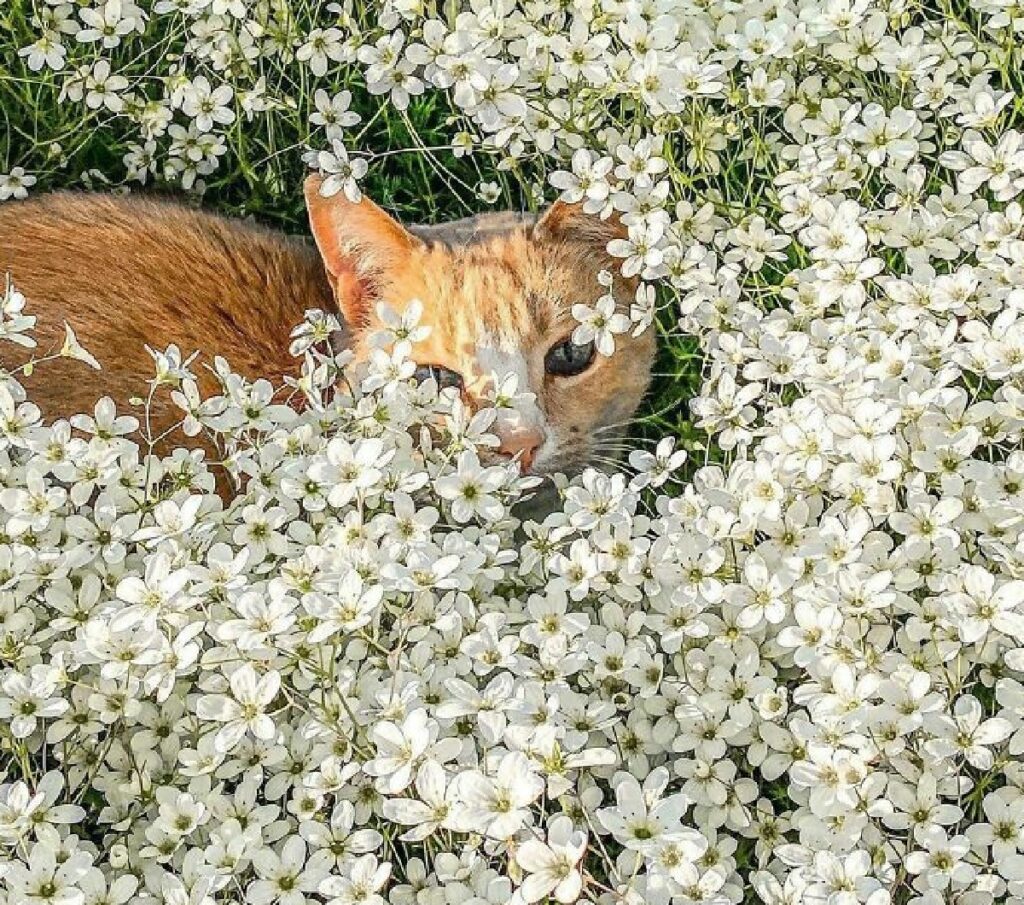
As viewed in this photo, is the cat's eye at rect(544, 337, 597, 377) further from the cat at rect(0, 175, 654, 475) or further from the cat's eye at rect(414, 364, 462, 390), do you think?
the cat's eye at rect(414, 364, 462, 390)

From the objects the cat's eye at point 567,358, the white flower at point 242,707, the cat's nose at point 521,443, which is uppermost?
the cat's eye at point 567,358

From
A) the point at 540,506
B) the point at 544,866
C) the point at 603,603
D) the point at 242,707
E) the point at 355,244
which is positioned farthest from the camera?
the point at 540,506

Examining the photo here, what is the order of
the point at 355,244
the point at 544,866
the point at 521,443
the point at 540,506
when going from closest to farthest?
the point at 544,866
the point at 521,443
the point at 355,244
the point at 540,506

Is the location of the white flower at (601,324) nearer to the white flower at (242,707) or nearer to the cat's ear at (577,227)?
the cat's ear at (577,227)

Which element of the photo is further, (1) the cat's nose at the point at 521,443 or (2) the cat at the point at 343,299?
(2) the cat at the point at 343,299

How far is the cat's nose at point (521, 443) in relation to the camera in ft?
7.27

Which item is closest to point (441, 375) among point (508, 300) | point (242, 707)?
point (508, 300)

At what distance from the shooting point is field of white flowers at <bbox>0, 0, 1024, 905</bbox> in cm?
165

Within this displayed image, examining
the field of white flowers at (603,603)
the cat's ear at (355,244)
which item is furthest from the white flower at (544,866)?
the cat's ear at (355,244)

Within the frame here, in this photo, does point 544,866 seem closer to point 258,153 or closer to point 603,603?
point 603,603

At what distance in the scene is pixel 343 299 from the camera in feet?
7.86

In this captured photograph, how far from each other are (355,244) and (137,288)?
39cm

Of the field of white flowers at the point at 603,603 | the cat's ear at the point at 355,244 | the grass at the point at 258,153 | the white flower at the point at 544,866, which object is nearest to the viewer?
the white flower at the point at 544,866

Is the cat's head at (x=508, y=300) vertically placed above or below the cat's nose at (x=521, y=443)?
above
